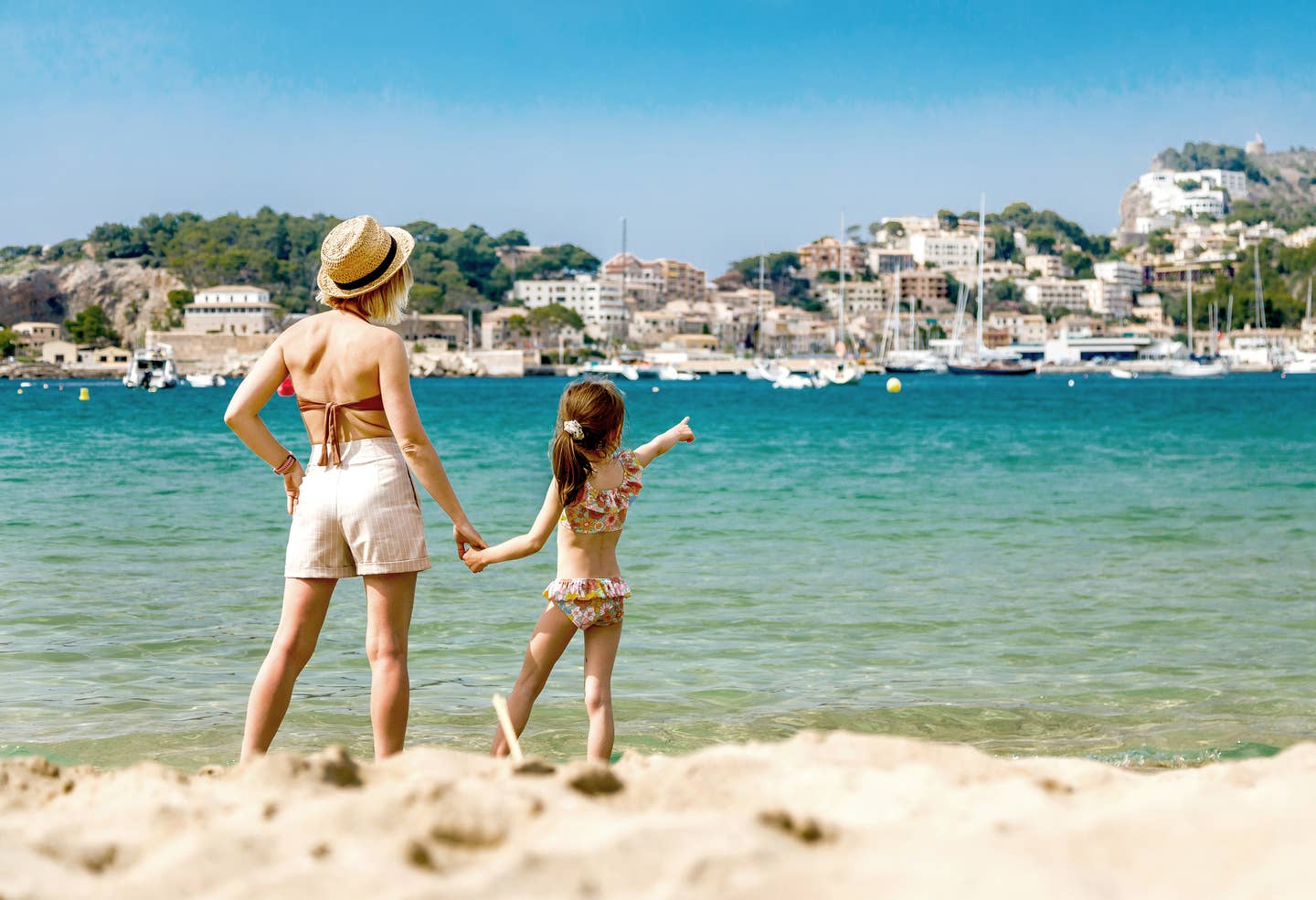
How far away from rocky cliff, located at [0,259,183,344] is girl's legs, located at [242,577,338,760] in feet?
540

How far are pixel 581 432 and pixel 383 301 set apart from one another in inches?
27.4

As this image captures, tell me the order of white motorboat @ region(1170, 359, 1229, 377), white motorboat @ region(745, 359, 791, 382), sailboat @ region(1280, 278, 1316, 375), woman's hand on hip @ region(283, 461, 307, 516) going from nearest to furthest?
woman's hand on hip @ region(283, 461, 307, 516) → white motorboat @ region(745, 359, 791, 382) → white motorboat @ region(1170, 359, 1229, 377) → sailboat @ region(1280, 278, 1316, 375)

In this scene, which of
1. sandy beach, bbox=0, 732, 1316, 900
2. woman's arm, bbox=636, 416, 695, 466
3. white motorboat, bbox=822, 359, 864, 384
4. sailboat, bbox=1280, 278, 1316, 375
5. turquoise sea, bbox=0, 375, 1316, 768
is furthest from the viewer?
sailboat, bbox=1280, 278, 1316, 375

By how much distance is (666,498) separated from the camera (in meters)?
15.5

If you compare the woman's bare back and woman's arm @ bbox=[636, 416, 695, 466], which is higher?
the woman's bare back

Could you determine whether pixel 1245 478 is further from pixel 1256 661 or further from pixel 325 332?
pixel 325 332

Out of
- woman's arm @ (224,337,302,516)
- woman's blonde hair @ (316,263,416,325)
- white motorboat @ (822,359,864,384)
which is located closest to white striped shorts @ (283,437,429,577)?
woman's arm @ (224,337,302,516)

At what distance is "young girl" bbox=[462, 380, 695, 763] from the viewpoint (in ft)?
12.6

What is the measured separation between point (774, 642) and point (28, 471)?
1618 centimetres

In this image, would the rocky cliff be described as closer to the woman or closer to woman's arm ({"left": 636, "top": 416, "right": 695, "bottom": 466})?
woman's arm ({"left": 636, "top": 416, "right": 695, "bottom": 466})

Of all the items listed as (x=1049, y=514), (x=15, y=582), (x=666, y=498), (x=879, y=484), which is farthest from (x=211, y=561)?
(x=879, y=484)

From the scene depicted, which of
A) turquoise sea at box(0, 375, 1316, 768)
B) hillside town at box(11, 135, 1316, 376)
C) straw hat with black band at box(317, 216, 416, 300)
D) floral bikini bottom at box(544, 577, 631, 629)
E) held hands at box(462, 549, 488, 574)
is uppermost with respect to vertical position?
hillside town at box(11, 135, 1316, 376)

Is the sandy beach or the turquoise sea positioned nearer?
the sandy beach

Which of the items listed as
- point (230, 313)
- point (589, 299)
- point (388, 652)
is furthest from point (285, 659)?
point (589, 299)
